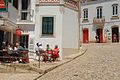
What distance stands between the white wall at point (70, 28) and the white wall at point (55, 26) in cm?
59

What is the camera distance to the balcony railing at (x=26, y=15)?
2662 centimetres

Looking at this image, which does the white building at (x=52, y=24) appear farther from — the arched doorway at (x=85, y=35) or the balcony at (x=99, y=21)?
the arched doorway at (x=85, y=35)

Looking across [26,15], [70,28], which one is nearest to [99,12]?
[70,28]

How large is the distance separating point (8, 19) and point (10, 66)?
544cm

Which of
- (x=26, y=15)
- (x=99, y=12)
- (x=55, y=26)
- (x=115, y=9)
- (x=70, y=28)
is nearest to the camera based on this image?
(x=55, y=26)

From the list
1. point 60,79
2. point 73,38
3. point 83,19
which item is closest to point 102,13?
point 83,19

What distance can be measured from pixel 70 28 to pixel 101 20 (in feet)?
75.1

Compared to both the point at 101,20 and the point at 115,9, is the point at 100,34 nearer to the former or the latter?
the point at 101,20

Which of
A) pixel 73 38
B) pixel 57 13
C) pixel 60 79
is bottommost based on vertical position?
pixel 60 79

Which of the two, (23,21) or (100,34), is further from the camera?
(100,34)

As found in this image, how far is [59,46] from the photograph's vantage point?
2630 cm

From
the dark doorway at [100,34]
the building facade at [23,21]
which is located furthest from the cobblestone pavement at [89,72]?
the dark doorway at [100,34]

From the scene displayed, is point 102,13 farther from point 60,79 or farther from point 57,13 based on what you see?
point 60,79

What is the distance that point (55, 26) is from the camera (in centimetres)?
2642
